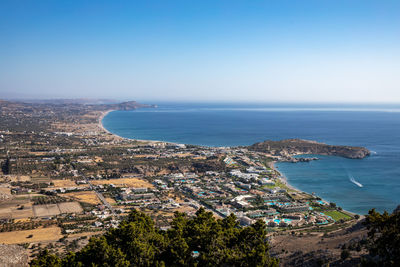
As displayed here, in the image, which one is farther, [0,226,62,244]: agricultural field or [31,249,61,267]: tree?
[0,226,62,244]: agricultural field

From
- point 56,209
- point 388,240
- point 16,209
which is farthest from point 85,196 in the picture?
point 388,240

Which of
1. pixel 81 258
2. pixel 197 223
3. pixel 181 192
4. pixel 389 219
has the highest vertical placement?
pixel 389 219

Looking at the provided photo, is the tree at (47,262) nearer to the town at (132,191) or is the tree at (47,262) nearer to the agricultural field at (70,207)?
the town at (132,191)

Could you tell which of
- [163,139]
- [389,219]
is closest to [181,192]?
[389,219]

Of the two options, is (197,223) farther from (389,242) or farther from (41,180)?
(41,180)

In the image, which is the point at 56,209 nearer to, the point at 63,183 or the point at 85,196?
the point at 85,196

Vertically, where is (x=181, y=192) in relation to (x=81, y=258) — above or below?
below

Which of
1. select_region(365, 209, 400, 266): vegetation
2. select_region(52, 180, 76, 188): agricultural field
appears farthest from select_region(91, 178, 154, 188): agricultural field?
select_region(365, 209, 400, 266): vegetation

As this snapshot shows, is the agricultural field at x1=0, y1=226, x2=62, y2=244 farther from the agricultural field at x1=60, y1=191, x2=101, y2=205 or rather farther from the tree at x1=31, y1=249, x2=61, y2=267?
the tree at x1=31, y1=249, x2=61, y2=267
